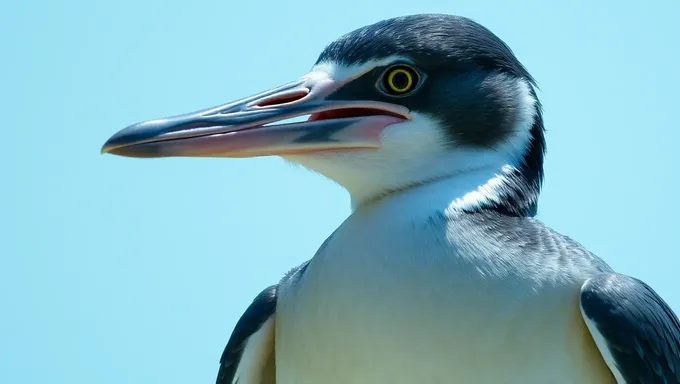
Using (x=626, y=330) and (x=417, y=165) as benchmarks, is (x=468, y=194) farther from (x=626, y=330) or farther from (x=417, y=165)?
(x=626, y=330)

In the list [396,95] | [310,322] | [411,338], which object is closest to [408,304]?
[411,338]

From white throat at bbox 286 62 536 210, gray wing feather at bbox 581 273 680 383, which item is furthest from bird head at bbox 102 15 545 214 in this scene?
gray wing feather at bbox 581 273 680 383

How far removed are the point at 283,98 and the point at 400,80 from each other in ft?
1.88

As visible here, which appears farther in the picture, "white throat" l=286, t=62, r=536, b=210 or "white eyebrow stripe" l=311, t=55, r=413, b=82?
"white eyebrow stripe" l=311, t=55, r=413, b=82

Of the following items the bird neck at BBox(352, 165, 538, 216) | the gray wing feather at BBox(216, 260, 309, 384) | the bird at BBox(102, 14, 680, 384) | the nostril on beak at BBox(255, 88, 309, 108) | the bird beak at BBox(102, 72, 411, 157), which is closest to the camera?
the bird at BBox(102, 14, 680, 384)

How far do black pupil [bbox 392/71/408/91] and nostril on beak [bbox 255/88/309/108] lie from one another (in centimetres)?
43

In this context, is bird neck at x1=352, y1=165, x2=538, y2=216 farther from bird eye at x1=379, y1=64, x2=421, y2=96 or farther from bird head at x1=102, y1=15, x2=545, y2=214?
bird eye at x1=379, y1=64, x2=421, y2=96

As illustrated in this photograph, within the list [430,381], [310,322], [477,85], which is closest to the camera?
[430,381]

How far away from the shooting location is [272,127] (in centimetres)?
489

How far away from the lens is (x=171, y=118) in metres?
4.72

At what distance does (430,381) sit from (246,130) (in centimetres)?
141

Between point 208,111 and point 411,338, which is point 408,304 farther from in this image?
point 208,111

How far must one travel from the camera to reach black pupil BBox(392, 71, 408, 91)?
506 centimetres

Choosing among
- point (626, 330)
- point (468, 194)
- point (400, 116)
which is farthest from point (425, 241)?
point (626, 330)
